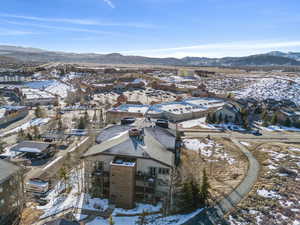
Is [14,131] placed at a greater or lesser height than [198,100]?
lesser

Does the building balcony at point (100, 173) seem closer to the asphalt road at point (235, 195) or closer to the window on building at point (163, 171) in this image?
the window on building at point (163, 171)

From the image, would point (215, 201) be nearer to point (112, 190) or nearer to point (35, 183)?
point (112, 190)

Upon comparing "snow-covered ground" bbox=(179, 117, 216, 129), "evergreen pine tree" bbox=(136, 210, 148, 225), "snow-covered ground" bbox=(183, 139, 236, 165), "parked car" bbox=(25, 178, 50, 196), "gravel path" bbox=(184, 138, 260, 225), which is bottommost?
"parked car" bbox=(25, 178, 50, 196)

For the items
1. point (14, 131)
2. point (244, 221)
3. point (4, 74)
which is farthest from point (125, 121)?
point (4, 74)

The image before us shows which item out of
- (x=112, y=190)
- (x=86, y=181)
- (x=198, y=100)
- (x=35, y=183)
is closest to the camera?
(x=112, y=190)

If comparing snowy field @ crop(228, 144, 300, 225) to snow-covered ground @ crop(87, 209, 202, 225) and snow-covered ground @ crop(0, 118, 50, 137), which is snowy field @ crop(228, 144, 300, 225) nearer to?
snow-covered ground @ crop(87, 209, 202, 225)

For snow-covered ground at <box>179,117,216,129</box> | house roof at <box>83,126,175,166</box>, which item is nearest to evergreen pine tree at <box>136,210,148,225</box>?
house roof at <box>83,126,175,166</box>

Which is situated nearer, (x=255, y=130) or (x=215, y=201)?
(x=215, y=201)
